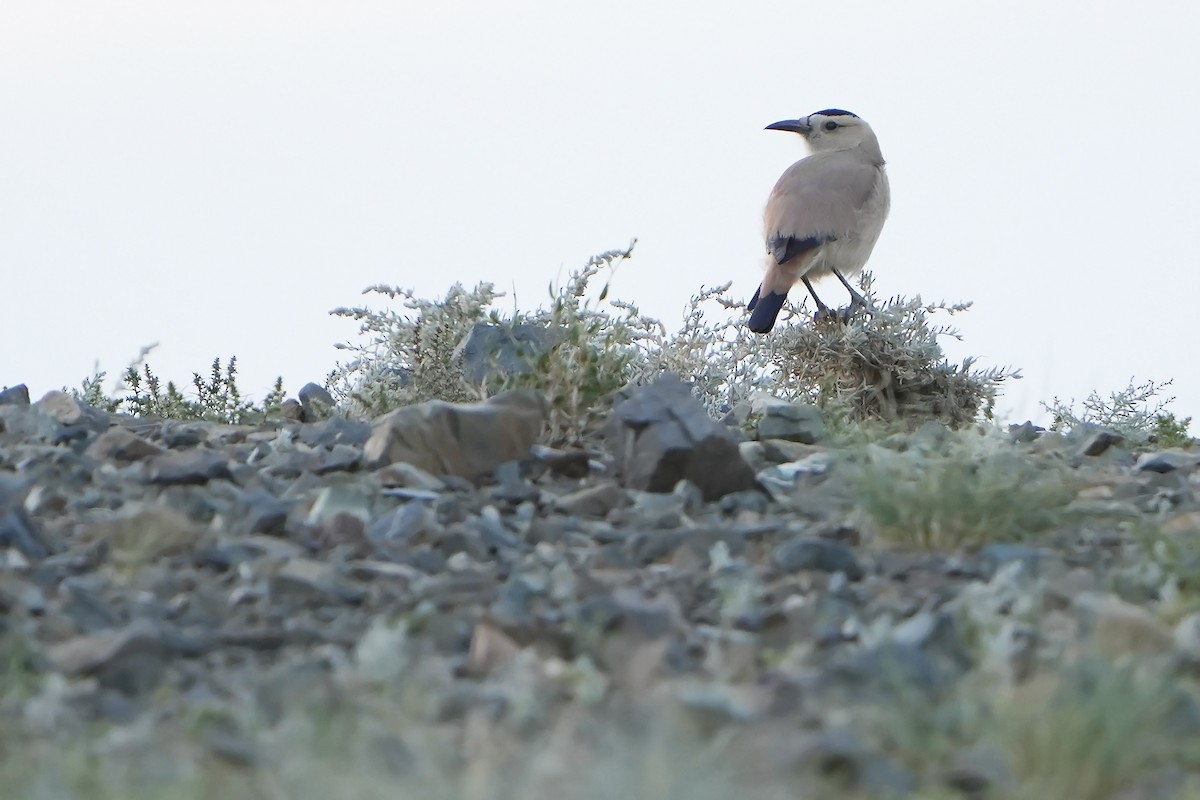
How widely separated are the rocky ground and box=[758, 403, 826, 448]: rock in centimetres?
49

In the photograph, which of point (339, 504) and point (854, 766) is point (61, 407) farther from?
point (854, 766)

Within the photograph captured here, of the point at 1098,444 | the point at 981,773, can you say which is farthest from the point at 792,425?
the point at 981,773

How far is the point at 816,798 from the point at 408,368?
16.6ft

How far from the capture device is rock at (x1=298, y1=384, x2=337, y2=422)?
638 centimetres

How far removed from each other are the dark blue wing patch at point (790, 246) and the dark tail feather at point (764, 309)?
27 cm

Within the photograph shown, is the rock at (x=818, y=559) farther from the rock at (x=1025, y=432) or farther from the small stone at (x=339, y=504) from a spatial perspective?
the rock at (x=1025, y=432)

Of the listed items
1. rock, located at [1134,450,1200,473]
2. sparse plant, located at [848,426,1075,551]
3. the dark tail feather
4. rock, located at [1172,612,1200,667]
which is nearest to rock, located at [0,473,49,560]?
sparse plant, located at [848,426,1075,551]

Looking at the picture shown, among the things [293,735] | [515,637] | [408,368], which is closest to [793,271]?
[408,368]

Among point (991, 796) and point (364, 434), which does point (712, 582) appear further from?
point (364, 434)

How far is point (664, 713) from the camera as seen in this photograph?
2.30 m

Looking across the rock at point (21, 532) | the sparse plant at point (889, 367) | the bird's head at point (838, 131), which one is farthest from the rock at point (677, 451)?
the bird's head at point (838, 131)

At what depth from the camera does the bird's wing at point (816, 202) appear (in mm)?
9141

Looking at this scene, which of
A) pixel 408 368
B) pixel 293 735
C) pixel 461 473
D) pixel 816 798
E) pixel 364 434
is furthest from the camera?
pixel 408 368

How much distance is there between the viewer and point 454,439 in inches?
172
